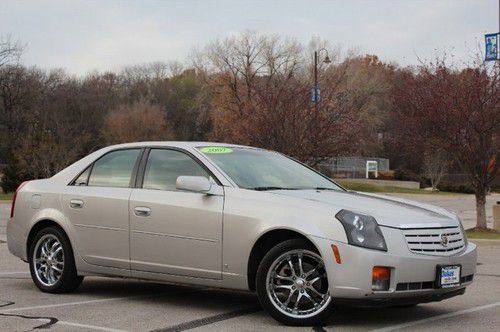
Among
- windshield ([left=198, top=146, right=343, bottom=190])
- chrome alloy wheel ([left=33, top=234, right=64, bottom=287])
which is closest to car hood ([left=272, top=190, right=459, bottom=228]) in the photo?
windshield ([left=198, top=146, right=343, bottom=190])

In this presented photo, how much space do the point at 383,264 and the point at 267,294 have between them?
103 cm

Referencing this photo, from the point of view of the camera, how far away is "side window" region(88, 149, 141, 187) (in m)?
7.36

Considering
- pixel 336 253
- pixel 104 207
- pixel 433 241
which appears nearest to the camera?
pixel 336 253

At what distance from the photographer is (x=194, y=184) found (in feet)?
21.1

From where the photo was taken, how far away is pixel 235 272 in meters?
6.29

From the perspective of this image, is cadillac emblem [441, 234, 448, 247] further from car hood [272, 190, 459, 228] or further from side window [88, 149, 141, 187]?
side window [88, 149, 141, 187]

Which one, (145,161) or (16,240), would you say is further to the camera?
(16,240)

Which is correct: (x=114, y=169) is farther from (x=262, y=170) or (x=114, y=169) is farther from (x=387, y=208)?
(x=387, y=208)

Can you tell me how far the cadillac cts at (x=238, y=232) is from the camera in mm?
5699

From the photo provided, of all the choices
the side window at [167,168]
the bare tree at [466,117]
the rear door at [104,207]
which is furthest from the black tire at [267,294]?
the bare tree at [466,117]

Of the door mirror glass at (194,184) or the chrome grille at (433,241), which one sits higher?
the door mirror glass at (194,184)

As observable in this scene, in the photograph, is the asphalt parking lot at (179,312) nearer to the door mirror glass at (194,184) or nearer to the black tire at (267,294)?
the black tire at (267,294)

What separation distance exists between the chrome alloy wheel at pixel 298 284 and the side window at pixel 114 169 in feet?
6.79

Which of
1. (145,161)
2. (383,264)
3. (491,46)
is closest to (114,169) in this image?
(145,161)
